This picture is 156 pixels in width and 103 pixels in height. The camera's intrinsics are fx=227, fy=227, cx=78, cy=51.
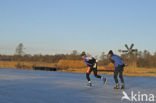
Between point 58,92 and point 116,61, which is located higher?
point 116,61

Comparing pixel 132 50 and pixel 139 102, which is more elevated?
pixel 132 50

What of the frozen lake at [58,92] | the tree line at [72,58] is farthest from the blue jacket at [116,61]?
the tree line at [72,58]

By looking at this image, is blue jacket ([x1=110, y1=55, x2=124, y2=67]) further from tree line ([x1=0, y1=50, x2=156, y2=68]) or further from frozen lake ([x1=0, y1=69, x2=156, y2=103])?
tree line ([x1=0, y1=50, x2=156, y2=68])

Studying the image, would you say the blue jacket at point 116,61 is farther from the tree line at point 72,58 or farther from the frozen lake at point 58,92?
the tree line at point 72,58

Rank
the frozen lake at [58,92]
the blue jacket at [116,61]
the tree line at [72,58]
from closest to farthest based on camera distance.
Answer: the frozen lake at [58,92]
the blue jacket at [116,61]
the tree line at [72,58]

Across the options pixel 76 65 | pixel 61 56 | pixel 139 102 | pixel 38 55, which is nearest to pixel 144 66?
pixel 76 65

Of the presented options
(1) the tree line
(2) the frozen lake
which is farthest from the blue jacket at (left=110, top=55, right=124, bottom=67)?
(1) the tree line

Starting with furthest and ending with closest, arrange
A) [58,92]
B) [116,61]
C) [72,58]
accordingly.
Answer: [72,58], [116,61], [58,92]

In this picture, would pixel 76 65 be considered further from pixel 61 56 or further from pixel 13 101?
pixel 13 101

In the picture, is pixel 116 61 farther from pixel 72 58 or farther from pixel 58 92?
pixel 72 58

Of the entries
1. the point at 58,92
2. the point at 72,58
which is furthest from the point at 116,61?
the point at 72,58

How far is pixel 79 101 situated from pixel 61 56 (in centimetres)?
10514

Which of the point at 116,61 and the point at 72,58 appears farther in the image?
the point at 72,58

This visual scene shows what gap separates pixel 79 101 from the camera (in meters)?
6.36
